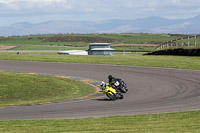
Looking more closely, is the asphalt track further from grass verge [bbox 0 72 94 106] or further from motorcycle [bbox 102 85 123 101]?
grass verge [bbox 0 72 94 106]

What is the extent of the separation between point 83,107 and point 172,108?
4.53 m

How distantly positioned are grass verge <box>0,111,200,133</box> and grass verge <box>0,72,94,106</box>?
8.15 metres

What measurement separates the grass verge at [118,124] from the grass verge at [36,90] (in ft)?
26.7

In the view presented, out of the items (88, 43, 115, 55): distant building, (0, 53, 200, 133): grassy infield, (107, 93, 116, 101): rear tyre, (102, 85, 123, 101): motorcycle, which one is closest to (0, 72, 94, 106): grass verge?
(102, 85, 123, 101): motorcycle

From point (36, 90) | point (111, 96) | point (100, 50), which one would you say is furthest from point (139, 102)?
point (100, 50)

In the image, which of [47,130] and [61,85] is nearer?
[47,130]

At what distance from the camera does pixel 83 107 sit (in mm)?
20625

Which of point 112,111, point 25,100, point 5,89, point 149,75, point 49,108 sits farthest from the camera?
point 149,75

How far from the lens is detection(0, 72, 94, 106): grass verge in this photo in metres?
25.4

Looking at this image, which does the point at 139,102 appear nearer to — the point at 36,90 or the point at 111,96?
the point at 111,96

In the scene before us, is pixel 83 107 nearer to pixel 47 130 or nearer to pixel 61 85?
pixel 47 130

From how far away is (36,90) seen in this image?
28000mm

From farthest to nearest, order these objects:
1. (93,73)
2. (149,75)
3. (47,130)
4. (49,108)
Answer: (93,73) < (149,75) < (49,108) < (47,130)

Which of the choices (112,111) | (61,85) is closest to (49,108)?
(112,111)
